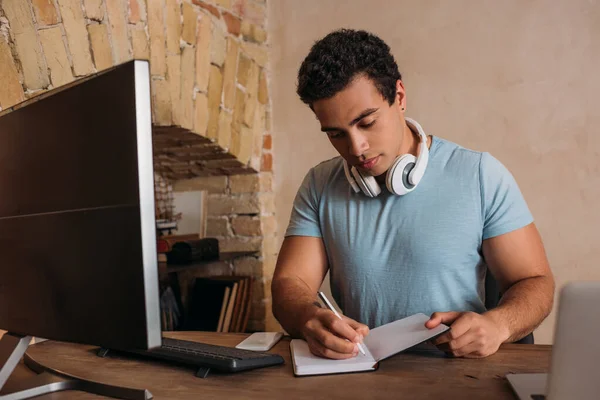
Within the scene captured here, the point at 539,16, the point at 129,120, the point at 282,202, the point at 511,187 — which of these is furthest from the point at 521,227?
the point at 282,202

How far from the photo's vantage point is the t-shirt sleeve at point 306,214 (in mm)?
1678

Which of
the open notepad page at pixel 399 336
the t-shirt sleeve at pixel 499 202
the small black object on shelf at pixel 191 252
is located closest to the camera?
the open notepad page at pixel 399 336

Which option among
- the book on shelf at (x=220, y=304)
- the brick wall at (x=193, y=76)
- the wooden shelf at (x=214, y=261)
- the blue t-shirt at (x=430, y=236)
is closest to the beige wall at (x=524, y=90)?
the brick wall at (x=193, y=76)

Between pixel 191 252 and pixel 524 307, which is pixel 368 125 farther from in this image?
pixel 191 252

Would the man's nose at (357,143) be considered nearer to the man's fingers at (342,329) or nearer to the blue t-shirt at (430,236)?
the blue t-shirt at (430,236)

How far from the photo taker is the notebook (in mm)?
1014

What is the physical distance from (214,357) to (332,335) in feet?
0.77

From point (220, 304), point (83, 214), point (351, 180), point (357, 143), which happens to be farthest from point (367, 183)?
point (220, 304)

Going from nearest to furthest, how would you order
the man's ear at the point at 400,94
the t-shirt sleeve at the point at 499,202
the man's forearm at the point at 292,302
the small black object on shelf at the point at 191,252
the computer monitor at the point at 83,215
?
1. the computer monitor at the point at 83,215
2. the man's forearm at the point at 292,302
3. the t-shirt sleeve at the point at 499,202
4. the man's ear at the point at 400,94
5. the small black object on shelf at the point at 191,252

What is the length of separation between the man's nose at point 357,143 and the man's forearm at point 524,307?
50cm

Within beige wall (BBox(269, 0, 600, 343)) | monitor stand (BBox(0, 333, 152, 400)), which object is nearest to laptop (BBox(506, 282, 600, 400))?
monitor stand (BBox(0, 333, 152, 400))

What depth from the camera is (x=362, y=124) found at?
1412mm

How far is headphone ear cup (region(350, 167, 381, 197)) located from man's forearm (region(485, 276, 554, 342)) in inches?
17.0

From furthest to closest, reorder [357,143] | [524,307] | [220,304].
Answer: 1. [220,304]
2. [357,143]
3. [524,307]
